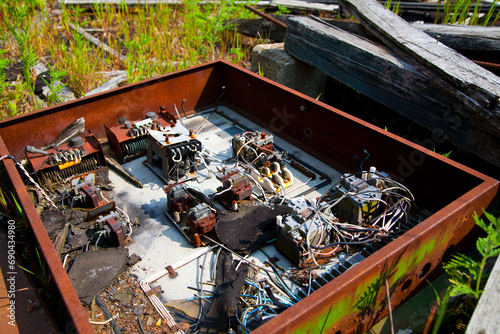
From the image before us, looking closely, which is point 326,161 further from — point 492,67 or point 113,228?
point 113,228

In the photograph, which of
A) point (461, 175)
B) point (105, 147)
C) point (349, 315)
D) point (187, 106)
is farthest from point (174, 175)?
point (461, 175)

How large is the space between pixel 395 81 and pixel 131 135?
251 centimetres

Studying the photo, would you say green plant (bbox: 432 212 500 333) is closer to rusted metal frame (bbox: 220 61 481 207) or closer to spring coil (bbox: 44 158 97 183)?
A: rusted metal frame (bbox: 220 61 481 207)

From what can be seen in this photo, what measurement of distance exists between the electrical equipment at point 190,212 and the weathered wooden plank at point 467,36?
8.94 feet

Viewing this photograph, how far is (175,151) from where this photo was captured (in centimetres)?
333

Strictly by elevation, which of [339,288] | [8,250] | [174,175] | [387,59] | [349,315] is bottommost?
[8,250]

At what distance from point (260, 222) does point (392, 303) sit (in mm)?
1038

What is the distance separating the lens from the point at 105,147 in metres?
3.96

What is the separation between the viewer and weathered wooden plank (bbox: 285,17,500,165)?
3.27 meters

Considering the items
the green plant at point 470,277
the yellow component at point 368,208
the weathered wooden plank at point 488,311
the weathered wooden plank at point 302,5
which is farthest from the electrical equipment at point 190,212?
the weathered wooden plank at point 302,5

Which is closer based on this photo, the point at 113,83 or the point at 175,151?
the point at 175,151

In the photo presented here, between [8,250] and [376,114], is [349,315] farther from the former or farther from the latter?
[376,114]

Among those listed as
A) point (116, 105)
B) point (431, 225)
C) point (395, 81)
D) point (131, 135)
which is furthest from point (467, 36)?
point (116, 105)

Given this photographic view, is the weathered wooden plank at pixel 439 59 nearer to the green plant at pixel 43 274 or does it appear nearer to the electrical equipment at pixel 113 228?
the electrical equipment at pixel 113 228
